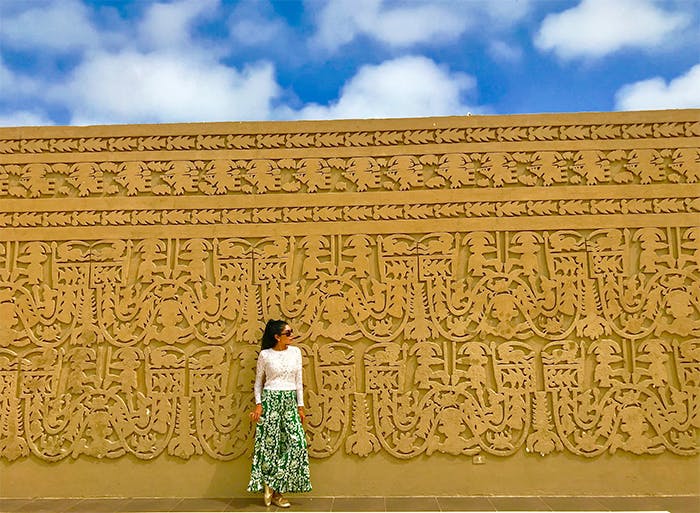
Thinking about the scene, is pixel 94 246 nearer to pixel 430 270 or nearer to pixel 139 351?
pixel 139 351

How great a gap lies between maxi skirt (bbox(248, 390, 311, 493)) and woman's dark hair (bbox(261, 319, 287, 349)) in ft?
1.00

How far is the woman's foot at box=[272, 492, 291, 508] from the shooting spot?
12.5 feet

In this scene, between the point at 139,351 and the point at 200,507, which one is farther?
the point at 139,351

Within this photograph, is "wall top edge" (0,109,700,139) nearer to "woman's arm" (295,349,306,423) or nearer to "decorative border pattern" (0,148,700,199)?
"decorative border pattern" (0,148,700,199)

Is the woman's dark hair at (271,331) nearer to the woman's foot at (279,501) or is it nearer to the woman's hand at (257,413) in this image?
the woman's hand at (257,413)

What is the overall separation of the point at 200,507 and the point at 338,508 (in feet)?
2.89

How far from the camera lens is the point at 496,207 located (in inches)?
167

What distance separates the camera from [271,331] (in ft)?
12.8

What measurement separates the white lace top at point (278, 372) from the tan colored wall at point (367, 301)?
19cm

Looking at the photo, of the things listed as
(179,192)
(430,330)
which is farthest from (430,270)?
(179,192)

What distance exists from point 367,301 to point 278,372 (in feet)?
2.56

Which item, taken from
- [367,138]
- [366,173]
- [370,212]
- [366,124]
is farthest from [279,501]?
[366,124]

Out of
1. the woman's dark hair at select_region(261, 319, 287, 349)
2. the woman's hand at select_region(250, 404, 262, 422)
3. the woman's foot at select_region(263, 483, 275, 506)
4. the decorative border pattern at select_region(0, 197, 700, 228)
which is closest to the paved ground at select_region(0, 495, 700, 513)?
the woman's foot at select_region(263, 483, 275, 506)

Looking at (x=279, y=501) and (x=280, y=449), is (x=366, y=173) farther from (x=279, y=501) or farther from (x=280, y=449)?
(x=279, y=501)
